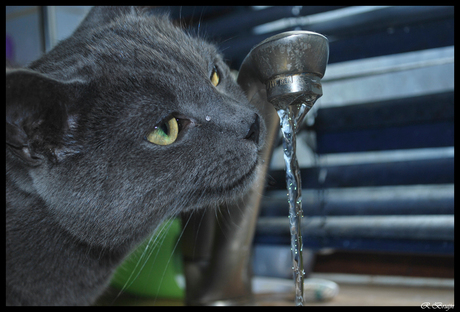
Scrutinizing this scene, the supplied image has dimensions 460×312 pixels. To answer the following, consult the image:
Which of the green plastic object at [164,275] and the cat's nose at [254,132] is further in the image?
the green plastic object at [164,275]

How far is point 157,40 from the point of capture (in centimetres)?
66

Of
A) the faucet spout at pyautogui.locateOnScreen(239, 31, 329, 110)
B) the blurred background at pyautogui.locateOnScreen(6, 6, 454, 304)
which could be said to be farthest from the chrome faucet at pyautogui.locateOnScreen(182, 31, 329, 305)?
the blurred background at pyautogui.locateOnScreen(6, 6, 454, 304)

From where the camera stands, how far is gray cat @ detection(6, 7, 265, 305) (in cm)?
58

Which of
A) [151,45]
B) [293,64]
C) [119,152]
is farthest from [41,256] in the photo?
[293,64]

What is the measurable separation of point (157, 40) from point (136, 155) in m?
0.21

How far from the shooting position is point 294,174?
596 mm

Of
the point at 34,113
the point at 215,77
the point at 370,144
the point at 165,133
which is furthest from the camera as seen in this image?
the point at 370,144

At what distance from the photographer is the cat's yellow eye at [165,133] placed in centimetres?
59

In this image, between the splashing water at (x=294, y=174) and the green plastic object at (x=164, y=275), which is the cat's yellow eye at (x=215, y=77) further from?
the green plastic object at (x=164, y=275)

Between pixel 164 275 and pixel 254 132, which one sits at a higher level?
pixel 254 132

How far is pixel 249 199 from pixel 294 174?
0.83 feet

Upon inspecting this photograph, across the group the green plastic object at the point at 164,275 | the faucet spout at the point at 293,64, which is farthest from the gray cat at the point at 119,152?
the green plastic object at the point at 164,275

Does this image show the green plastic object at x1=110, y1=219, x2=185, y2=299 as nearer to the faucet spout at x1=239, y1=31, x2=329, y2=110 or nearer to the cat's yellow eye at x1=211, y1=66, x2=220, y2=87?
the cat's yellow eye at x1=211, y1=66, x2=220, y2=87

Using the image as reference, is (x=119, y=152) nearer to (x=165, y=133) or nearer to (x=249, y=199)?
(x=165, y=133)
